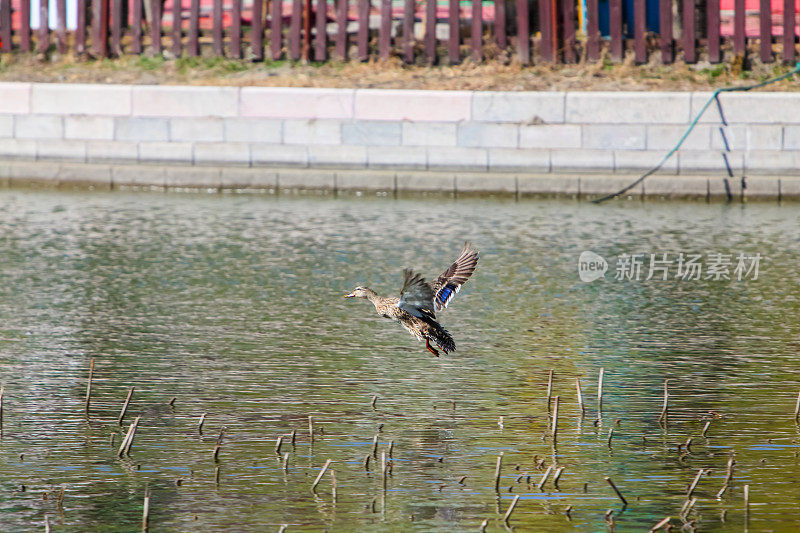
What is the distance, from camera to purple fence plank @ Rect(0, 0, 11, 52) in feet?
79.9

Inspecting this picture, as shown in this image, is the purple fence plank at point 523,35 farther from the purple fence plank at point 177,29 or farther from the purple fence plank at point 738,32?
the purple fence plank at point 177,29

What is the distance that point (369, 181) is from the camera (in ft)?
67.9

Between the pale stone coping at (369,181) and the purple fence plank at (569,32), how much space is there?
319 cm

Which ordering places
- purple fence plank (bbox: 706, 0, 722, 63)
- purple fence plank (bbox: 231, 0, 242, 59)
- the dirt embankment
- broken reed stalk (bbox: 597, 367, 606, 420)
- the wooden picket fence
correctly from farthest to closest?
1. purple fence plank (bbox: 231, 0, 242, 59)
2. the wooden picket fence
3. purple fence plank (bbox: 706, 0, 722, 63)
4. the dirt embankment
5. broken reed stalk (bbox: 597, 367, 606, 420)

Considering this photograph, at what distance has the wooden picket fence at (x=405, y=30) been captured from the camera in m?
22.7

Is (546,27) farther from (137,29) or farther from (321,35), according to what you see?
(137,29)

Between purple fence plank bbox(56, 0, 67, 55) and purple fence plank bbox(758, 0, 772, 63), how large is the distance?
12.1 m

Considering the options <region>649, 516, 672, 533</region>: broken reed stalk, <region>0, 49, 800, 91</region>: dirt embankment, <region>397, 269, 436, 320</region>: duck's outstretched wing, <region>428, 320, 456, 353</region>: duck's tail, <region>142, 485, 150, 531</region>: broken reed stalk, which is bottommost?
<region>649, 516, 672, 533</region>: broken reed stalk

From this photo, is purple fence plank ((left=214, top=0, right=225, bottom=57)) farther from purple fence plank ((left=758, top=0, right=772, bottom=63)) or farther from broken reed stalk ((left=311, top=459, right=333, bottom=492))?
broken reed stalk ((left=311, top=459, right=333, bottom=492))

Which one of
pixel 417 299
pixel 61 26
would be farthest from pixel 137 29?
pixel 417 299

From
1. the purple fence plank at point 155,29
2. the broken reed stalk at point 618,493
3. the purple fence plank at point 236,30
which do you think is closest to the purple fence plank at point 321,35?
the purple fence plank at point 236,30

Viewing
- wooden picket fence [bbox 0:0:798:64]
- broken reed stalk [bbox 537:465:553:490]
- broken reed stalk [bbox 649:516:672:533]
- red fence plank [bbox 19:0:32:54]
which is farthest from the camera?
red fence plank [bbox 19:0:32:54]

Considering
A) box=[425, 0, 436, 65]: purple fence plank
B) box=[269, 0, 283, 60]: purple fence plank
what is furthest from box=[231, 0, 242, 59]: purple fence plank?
box=[425, 0, 436, 65]: purple fence plank

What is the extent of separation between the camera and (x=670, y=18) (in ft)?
74.7
